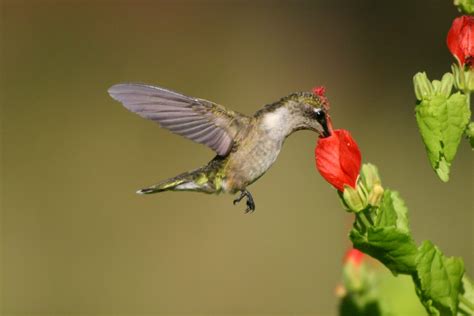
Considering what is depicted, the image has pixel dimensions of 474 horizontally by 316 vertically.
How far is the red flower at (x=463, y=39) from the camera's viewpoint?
1.56 m

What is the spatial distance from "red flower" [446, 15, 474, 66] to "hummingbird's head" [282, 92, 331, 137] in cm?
35

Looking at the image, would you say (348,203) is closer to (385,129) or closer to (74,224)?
(74,224)

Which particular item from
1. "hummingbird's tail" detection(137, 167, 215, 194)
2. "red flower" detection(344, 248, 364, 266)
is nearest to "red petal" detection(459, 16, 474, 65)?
"red flower" detection(344, 248, 364, 266)

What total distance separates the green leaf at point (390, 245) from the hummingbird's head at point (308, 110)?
14.8 inches

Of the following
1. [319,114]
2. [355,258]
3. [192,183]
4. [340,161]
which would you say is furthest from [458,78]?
[192,183]

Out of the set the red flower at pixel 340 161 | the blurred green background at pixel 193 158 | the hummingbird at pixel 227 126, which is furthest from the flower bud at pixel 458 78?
the blurred green background at pixel 193 158

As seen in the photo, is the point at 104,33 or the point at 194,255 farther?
the point at 104,33

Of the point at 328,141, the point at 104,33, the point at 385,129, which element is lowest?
the point at 328,141

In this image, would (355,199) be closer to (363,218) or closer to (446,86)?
(363,218)

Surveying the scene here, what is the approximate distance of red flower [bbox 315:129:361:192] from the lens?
1.63 m

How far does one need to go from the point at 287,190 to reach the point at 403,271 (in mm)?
5248

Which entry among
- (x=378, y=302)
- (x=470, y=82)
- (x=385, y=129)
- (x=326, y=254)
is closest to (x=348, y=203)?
(x=470, y=82)

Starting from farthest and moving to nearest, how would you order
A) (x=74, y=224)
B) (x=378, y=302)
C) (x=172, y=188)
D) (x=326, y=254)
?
(x=74, y=224) → (x=326, y=254) → (x=172, y=188) → (x=378, y=302)

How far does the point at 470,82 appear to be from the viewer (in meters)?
1.59
